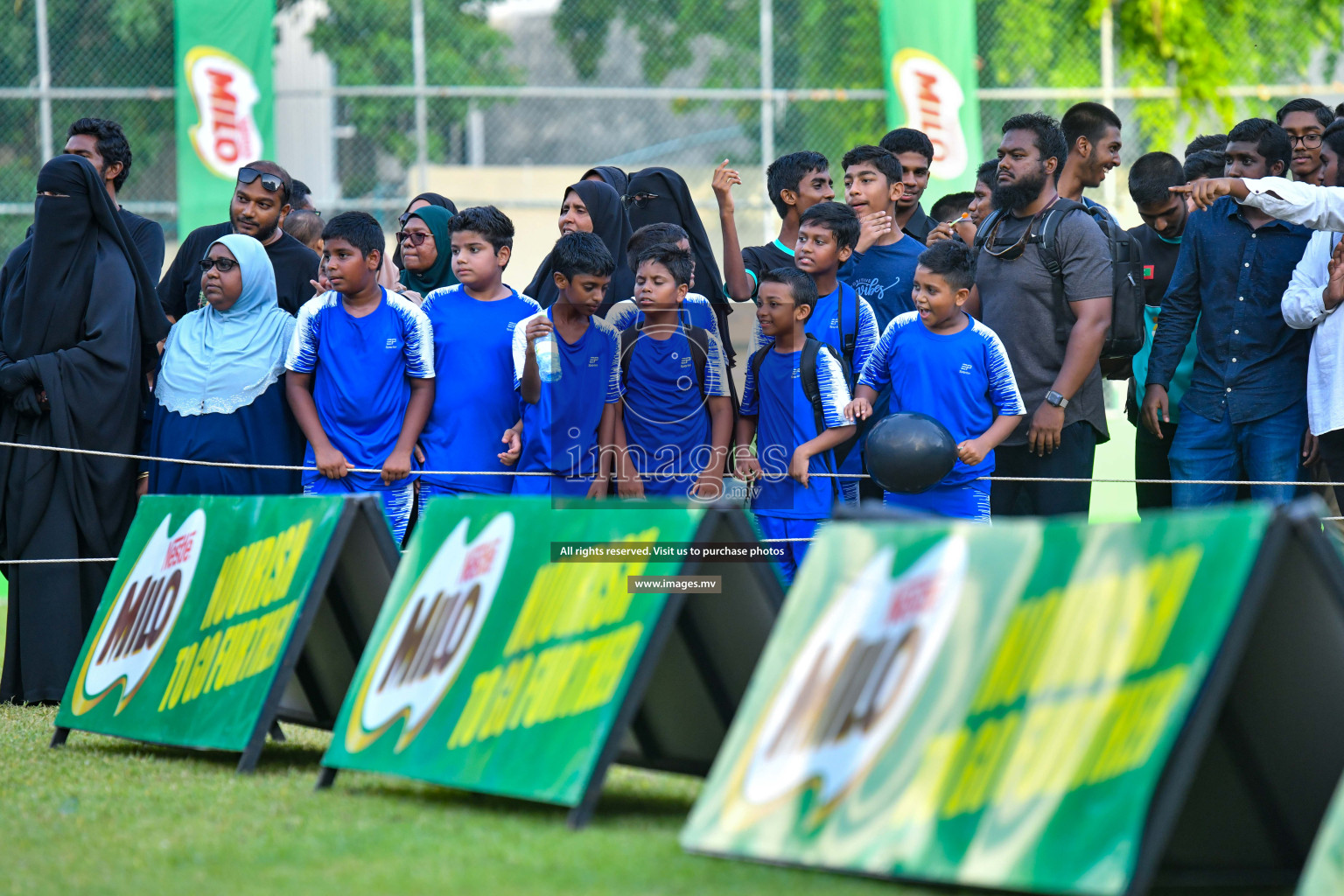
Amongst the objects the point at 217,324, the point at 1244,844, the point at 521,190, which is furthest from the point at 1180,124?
the point at 1244,844

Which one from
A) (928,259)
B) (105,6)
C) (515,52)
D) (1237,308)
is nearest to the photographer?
(928,259)

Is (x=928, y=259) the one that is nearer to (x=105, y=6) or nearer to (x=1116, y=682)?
(x=1116, y=682)

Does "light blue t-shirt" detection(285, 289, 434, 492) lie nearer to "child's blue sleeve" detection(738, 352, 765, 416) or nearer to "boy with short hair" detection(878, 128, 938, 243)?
"child's blue sleeve" detection(738, 352, 765, 416)

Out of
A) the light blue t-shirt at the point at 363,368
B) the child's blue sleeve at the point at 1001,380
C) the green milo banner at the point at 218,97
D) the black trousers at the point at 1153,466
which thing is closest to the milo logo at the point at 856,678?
the child's blue sleeve at the point at 1001,380

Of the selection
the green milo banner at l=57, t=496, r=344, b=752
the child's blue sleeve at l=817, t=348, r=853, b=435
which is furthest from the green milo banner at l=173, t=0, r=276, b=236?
the green milo banner at l=57, t=496, r=344, b=752

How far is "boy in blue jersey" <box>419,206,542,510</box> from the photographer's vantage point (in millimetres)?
6164

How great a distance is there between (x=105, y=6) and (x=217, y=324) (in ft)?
33.9

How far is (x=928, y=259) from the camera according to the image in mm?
5902

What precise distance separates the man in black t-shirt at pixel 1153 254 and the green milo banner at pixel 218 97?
28.4 ft

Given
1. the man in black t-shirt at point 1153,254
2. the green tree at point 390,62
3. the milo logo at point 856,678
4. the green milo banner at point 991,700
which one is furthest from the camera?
the green tree at point 390,62

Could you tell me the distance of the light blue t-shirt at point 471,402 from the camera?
20.2ft

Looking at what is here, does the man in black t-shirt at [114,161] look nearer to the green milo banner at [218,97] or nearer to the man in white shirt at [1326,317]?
the man in white shirt at [1326,317]

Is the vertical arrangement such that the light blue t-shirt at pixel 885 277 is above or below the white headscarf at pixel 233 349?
above

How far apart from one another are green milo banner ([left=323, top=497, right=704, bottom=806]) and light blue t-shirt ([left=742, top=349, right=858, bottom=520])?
2.10 metres
